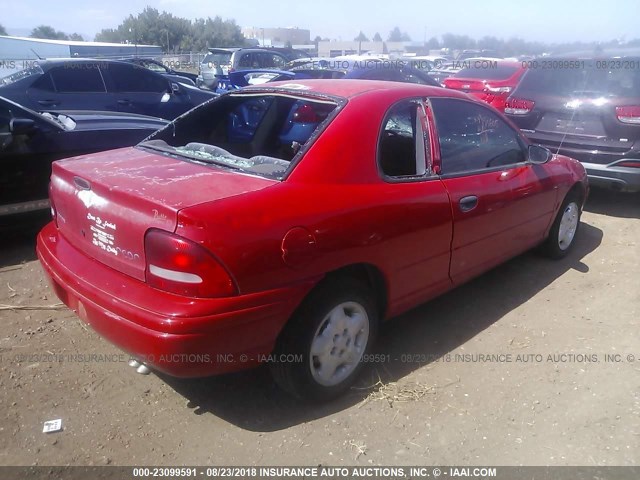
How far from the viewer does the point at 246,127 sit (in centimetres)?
388

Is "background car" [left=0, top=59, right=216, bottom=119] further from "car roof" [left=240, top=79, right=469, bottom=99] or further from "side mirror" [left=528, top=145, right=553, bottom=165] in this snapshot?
"side mirror" [left=528, top=145, right=553, bottom=165]

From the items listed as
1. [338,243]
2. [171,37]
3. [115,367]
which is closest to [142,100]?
[115,367]

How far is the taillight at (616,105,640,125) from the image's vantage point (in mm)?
5704

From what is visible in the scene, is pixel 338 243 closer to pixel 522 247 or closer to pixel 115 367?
pixel 115 367

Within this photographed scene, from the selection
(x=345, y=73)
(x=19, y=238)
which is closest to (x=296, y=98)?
(x=19, y=238)

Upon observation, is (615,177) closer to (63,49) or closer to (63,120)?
(63,120)

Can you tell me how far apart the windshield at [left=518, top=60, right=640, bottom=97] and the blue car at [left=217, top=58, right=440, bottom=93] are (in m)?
2.54

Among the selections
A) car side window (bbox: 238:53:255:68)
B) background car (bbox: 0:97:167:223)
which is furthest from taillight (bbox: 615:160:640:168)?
car side window (bbox: 238:53:255:68)

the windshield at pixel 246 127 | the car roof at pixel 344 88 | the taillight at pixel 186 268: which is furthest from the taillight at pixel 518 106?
the taillight at pixel 186 268

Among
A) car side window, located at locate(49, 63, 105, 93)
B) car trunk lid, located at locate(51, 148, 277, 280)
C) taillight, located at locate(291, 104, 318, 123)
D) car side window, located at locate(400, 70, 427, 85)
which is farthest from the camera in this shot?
car side window, located at locate(400, 70, 427, 85)

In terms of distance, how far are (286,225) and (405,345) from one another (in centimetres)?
147

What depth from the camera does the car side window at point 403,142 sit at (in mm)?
3112

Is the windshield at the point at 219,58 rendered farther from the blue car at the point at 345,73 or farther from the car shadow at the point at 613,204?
the car shadow at the point at 613,204

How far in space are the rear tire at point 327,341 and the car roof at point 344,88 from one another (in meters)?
1.11
